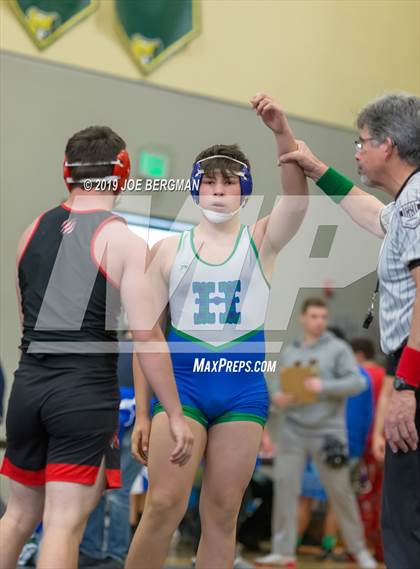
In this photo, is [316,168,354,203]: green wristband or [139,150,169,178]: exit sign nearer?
[316,168,354,203]: green wristband

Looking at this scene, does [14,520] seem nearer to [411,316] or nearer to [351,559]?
[411,316]

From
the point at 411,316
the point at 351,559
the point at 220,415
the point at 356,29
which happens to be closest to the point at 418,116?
the point at 411,316

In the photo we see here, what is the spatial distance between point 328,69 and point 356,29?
0.44m

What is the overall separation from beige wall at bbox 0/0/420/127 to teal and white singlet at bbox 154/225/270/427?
6.86ft

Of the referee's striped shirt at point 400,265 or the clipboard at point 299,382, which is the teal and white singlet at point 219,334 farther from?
the clipboard at point 299,382

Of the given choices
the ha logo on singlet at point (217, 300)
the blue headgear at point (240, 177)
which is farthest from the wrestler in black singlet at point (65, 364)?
the blue headgear at point (240, 177)

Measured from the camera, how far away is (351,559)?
301 inches

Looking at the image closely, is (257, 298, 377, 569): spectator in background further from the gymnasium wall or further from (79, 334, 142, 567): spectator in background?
(79, 334, 142, 567): spectator in background

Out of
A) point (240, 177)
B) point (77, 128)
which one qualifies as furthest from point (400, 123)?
point (77, 128)

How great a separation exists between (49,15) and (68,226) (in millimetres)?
3095

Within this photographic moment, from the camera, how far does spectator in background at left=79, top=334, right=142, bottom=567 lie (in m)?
5.76

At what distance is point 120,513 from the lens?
591 cm

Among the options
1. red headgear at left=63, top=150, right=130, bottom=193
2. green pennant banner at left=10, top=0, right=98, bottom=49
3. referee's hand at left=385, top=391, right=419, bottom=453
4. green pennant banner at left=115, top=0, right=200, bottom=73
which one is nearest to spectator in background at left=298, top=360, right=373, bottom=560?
green pennant banner at left=115, top=0, right=200, bottom=73

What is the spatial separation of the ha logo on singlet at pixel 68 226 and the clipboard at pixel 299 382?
4117mm
